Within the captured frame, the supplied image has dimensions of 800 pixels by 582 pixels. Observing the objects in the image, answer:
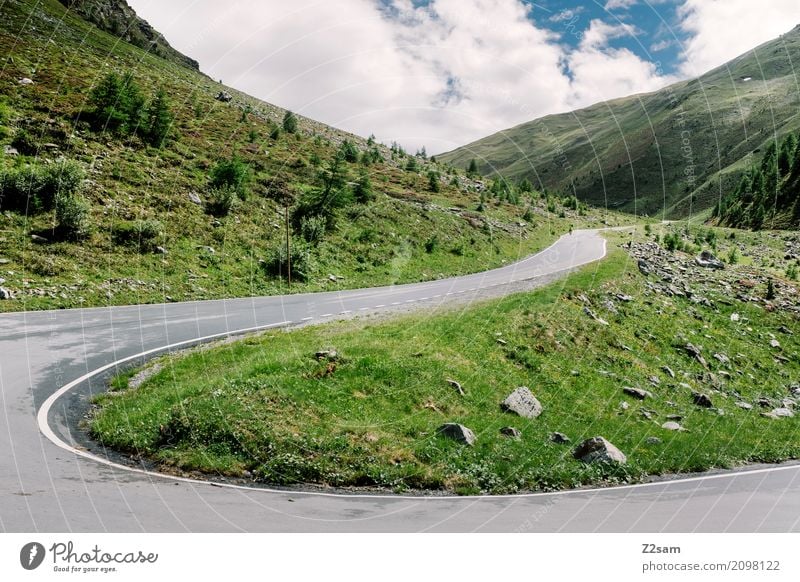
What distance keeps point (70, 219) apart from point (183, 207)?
9.30 metres

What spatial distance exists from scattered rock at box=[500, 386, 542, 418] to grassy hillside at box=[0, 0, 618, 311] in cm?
2146

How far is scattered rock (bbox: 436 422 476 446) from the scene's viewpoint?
12898 mm

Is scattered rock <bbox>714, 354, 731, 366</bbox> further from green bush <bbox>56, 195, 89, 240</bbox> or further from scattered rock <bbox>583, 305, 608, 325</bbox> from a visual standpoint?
green bush <bbox>56, 195, 89, 240</bbox>

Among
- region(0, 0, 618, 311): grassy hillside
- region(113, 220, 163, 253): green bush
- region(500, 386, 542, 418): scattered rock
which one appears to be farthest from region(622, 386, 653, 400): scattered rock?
region(113, 220, 163, 253): green bush

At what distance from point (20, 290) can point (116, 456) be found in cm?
1995

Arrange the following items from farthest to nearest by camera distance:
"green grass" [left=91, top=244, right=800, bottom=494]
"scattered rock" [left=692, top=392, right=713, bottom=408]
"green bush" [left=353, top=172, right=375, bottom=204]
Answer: "green bush" [left=353, top=172, right=375, bottom=204] → "scattered rock" [left=692, top=392, right=713, bottom=408] → "green grass" [left=91, top=244, right=800, bottom=494]

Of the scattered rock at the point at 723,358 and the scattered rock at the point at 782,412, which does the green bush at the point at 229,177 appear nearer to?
the scattered rock at the point at 723,358

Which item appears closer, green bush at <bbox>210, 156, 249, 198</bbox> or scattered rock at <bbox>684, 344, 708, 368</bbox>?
scattered rock at <bbox>684, 344, 708, 368</bbox>

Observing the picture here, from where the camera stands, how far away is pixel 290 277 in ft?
119

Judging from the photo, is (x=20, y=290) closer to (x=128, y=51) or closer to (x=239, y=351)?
(x=239, y=351)

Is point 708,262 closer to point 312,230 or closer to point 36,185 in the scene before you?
point 312,230

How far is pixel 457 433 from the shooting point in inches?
515

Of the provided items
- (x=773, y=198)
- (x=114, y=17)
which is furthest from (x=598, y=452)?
(x=114, y=17)

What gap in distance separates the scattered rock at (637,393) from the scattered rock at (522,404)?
5070mm
